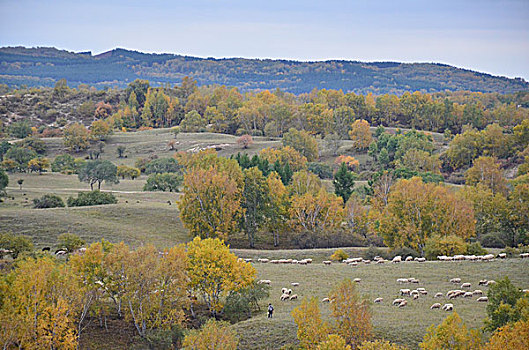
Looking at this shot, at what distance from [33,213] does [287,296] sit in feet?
129

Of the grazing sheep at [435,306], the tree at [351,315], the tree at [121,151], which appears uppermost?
the tree at [351,315]

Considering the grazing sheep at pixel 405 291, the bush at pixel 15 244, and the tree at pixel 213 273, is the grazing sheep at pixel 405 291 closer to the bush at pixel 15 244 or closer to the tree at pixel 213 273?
the tree at pixel 213 273

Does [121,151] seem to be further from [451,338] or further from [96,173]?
[451,338]

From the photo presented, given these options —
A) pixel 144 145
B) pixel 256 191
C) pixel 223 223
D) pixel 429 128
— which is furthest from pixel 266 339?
pixel 429 128

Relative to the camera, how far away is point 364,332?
31.4 meters

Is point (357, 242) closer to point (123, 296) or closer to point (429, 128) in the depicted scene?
point (123, 296)

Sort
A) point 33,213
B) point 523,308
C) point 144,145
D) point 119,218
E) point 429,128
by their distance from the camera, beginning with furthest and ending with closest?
point 429,128 < point 144,145 < point 119,218 < point 33,213 < point 523,308

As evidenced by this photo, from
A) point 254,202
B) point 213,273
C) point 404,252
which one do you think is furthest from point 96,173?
point 213,273

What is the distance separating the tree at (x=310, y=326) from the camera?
31.0 metres

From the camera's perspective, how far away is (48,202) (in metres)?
76.2

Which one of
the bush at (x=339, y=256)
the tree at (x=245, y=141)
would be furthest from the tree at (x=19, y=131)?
the bush at (x=339, y=256)

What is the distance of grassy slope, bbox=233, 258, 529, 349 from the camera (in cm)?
3438

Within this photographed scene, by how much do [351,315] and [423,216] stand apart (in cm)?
3571

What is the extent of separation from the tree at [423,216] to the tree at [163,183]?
159 feet
